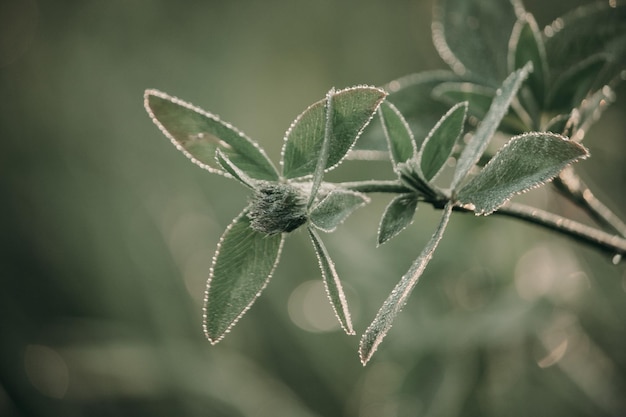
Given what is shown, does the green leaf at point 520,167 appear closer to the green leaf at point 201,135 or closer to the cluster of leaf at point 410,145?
the cluster of leaf at point 410,145

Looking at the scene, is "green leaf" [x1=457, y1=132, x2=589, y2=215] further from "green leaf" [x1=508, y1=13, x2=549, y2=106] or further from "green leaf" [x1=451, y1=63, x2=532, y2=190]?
"green leaf" [x1=508, y1=13, x2=549, y2=106]

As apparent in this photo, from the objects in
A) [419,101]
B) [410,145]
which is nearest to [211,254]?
[419,101]

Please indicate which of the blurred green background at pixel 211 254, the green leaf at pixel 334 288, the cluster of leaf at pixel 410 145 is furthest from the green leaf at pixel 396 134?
the blurred green background at pixel 211 254

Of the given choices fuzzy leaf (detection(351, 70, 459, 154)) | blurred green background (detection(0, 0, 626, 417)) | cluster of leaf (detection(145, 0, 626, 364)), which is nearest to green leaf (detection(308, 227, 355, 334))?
cluster of leaf (detection(145, 0, 626, 364))

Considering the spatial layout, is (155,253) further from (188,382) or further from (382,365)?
(382,365)

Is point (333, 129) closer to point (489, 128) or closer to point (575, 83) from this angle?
point (489, 128)

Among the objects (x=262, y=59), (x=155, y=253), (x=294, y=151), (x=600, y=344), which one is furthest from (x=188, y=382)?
(x=262, y=59)
